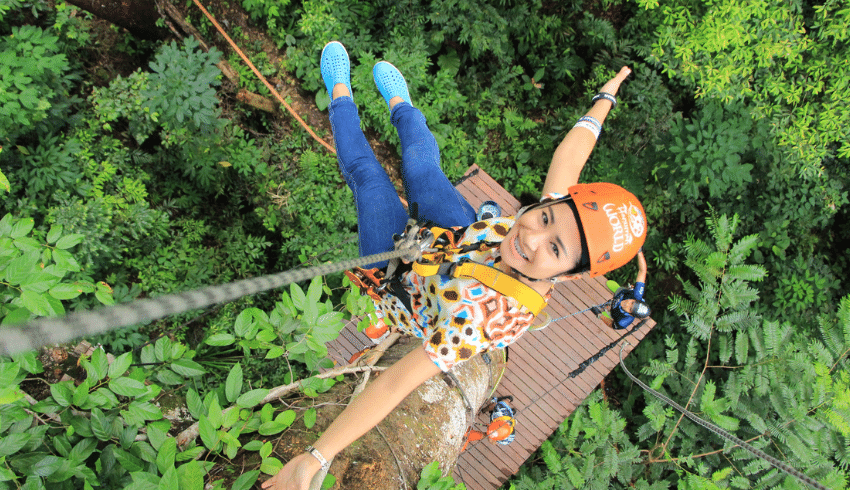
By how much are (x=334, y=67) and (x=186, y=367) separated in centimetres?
300

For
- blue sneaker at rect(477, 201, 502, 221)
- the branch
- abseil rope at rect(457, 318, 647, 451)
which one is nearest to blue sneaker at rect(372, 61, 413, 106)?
blue sneaker at rect(477, 201, 502, 221)

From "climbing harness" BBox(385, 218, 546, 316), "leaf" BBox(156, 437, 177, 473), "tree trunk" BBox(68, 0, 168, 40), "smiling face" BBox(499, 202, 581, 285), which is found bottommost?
"leaf" BBox(156, 437, 177, 473)

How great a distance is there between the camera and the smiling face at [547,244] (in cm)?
205

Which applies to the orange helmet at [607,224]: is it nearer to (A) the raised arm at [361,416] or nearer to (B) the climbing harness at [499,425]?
(A) the raised arm at [361,416]

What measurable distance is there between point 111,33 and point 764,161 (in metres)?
7.47

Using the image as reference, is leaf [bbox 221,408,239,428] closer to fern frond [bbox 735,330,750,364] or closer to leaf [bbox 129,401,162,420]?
leaf [bbox 129,401,162,420]

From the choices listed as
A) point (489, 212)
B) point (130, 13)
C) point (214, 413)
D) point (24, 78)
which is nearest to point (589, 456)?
point (489, 212)

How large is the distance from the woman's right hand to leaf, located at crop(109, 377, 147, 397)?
679mm

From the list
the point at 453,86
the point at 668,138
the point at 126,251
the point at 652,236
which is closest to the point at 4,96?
the point at 126,251

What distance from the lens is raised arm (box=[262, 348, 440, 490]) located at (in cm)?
195

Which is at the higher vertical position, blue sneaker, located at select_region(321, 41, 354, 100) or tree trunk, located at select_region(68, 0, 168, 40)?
tree trunk, located at select_region(68, 0, 168, 40)

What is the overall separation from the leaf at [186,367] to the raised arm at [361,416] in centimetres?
56

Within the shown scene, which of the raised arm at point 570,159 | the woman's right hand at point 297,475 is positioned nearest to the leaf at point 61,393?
the woman's right hand at point 297,475

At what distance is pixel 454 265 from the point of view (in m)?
2.30
